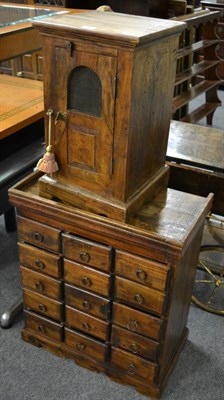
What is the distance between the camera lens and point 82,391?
1.67 metres

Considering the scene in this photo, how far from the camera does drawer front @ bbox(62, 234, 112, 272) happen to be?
1.42 m

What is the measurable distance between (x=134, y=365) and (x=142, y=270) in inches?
17.3

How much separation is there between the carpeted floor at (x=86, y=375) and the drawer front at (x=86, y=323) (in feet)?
0.72

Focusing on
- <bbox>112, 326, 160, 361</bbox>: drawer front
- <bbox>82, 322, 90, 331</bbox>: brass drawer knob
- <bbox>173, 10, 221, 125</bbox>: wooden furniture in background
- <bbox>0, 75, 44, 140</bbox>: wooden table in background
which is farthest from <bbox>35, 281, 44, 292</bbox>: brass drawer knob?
<bbox>173, 10, 221, 125</bbox>: wooden furniture in background

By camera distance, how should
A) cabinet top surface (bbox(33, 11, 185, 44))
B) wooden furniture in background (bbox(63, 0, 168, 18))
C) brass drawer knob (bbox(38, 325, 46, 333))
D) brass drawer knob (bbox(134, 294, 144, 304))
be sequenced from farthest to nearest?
wooden furniture in background (bbox(63, 0, 168, 18))
brass drawer knob (bbox(38, 325, 46, 333))
brass drawer knob (bbox(134, 294, 144, 304))
cabinet top surface (bbox(33, 11, 185, 44))

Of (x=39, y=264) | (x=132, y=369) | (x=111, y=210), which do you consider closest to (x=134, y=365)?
(x=132, y=369)

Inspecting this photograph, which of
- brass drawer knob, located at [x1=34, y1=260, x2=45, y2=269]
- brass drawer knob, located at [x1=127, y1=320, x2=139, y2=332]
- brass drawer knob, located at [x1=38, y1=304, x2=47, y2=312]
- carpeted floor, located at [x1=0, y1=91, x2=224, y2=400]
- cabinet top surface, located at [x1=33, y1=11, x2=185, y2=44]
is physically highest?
cabinet top surface, located at [x1=33, y1=11, x2=185, y2=44]

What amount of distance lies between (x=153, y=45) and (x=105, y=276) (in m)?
0.73

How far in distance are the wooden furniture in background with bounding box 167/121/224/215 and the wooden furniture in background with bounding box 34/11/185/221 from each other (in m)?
0.58

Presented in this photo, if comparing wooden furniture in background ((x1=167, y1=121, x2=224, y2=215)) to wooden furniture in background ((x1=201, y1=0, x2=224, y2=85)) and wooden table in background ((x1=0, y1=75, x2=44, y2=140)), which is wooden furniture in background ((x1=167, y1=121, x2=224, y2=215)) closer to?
wooden table in background ((x1=0, y1=75, x2=44, y2=140))

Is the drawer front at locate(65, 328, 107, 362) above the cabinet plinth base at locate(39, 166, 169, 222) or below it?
below

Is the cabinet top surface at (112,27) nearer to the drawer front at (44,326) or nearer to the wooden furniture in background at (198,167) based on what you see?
the wooden furniture in background at (198,167)

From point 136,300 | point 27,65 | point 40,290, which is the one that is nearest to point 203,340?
point 136,300

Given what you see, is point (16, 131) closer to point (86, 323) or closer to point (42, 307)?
point (42, 307)
